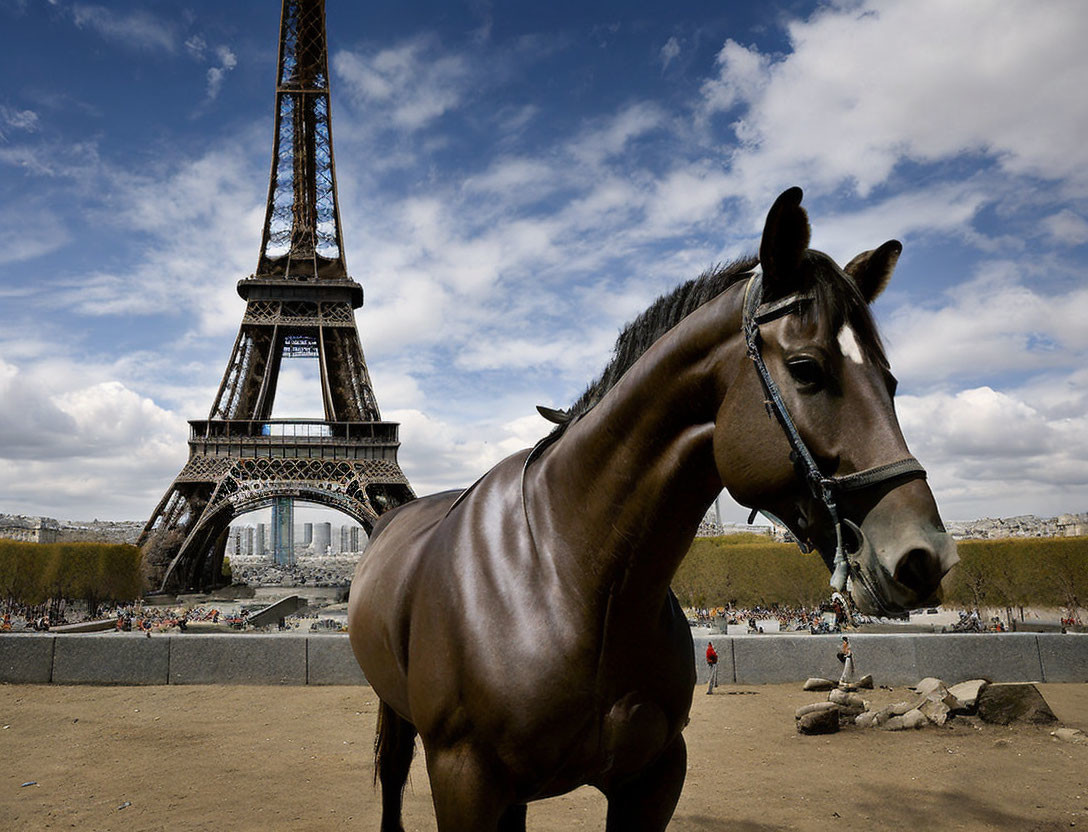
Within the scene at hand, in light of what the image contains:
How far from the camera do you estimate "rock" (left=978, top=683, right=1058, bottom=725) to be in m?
7.77

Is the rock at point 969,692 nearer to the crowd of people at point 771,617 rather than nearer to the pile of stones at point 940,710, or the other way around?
→ the pile of stones at point 940,710

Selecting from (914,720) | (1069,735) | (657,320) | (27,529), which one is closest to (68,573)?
(914,720)

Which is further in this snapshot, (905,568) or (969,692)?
(969,692)

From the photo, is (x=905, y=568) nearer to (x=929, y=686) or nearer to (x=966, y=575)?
(x=929, y=686)

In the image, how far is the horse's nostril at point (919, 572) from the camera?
126 cm

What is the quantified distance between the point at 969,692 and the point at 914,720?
3.14 ft

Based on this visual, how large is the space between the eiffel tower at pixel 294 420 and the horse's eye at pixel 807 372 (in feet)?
115

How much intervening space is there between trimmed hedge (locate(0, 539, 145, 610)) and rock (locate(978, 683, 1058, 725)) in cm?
3903

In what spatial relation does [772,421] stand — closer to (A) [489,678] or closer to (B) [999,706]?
(A) [489,678]

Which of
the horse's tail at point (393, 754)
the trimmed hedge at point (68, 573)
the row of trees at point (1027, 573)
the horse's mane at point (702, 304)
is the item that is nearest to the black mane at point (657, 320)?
the horse's mane at point (702, 304)

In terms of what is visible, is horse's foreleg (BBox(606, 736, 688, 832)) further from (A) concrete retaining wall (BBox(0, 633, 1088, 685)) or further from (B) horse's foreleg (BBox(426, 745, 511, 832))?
(A) concrete retaining wall (BBox(0, 633, 1088, 685))

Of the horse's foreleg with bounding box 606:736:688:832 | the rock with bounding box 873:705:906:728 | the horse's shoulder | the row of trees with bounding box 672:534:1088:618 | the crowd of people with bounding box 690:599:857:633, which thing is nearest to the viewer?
the horse's foreleg with bounding box 606:736:688:832

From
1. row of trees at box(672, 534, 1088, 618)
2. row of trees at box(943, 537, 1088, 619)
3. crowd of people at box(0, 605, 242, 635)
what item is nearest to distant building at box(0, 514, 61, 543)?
crowd of people at box(0, 605, 242, 635)

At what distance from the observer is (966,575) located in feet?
112
